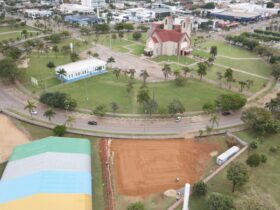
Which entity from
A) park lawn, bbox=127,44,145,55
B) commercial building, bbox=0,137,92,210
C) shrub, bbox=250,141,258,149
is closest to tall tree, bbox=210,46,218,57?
park lawn, bbox=127,44,145,55

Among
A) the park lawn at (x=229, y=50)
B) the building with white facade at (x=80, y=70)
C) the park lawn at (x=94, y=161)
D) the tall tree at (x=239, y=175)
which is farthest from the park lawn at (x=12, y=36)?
the tall tree at (x=239, y=175)

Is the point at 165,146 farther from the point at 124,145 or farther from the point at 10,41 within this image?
the point at 10,41

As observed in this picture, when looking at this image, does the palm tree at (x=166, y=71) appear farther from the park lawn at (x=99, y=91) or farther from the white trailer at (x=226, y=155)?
the white trailer at (x=226, y=155)

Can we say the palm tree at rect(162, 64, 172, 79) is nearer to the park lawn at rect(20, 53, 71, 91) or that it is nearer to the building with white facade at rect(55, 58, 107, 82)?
the building with white facade at rect(55, 58, 107, 82)

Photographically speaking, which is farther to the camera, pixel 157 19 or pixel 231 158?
pixel 157 19

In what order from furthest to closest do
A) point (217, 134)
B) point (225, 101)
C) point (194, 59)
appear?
point (194, 59) < point (225, 101) < point (217, 134)

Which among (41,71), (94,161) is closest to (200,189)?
(94,161)

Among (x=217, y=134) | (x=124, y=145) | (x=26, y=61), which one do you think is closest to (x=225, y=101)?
(x=217, y=134)
